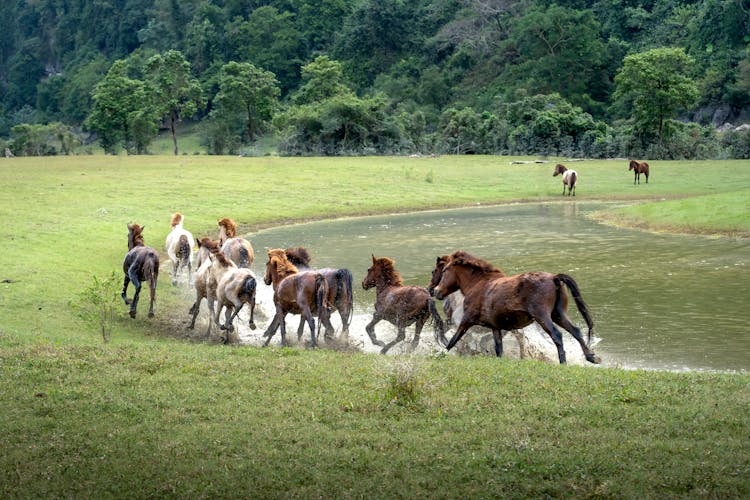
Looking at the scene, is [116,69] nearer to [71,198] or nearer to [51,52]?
[71,198]

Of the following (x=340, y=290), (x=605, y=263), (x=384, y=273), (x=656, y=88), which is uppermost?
(x=656, y=88)

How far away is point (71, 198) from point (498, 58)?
220ft

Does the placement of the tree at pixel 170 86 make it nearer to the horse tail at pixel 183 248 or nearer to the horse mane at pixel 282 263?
the horse tail at pixel 183 248

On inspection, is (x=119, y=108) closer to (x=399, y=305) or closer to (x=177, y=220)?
(x=177, y=220)

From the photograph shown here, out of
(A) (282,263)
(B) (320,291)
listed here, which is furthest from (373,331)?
(A) (282,263)

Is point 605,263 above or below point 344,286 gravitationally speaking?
below

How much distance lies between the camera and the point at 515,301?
10930mm

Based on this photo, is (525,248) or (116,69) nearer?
(525,248)

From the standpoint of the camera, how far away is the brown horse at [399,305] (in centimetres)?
1252

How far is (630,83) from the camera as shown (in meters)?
56.5

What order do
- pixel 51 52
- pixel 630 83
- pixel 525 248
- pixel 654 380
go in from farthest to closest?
pixel 51 52 → pixel 630 83 → pixel 525 248 → pixel 654 380

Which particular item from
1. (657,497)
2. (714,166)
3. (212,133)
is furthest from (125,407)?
(212,133)

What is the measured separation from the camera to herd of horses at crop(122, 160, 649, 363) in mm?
10906

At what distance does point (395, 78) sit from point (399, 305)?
278ft
